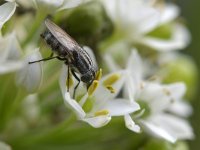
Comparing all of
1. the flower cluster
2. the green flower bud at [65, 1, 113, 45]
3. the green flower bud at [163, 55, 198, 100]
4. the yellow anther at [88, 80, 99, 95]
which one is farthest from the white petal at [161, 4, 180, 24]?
the yellow anther at [88, 80, 99, 95]

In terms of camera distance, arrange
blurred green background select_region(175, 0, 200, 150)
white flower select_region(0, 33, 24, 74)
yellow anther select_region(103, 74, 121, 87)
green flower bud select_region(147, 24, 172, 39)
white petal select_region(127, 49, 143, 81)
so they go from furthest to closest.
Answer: blurred green background select_region(175, 0, 200, 150)
green flower bud select_region(147, 24, 172, 39)
white petal select_region(127, 49, 143, 81)
yellow anther select_region(103, 74, 121, 87)
white flower select_region(0, 33, 24, 74)

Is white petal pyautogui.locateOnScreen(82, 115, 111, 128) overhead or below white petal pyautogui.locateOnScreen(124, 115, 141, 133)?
overhead

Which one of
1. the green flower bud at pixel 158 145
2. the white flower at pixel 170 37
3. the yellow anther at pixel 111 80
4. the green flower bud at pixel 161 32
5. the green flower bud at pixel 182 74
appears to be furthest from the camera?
the green flower bud at pixel 182 74

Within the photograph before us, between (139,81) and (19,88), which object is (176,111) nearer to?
(139,81)

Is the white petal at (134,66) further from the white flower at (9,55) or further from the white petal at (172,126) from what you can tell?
the white flower at (9,55)

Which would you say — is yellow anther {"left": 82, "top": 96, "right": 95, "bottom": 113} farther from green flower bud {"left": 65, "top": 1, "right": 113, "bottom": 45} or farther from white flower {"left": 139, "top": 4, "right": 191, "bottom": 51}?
white flower {"left": 139, "top": 4, "right": 191, "bottom": 51}

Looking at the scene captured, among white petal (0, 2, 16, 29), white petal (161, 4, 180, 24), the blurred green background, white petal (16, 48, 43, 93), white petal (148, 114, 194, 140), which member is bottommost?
the blurred green background

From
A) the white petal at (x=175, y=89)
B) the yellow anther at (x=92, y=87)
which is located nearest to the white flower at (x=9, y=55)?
the yellow anther at (x=92, y=87)
